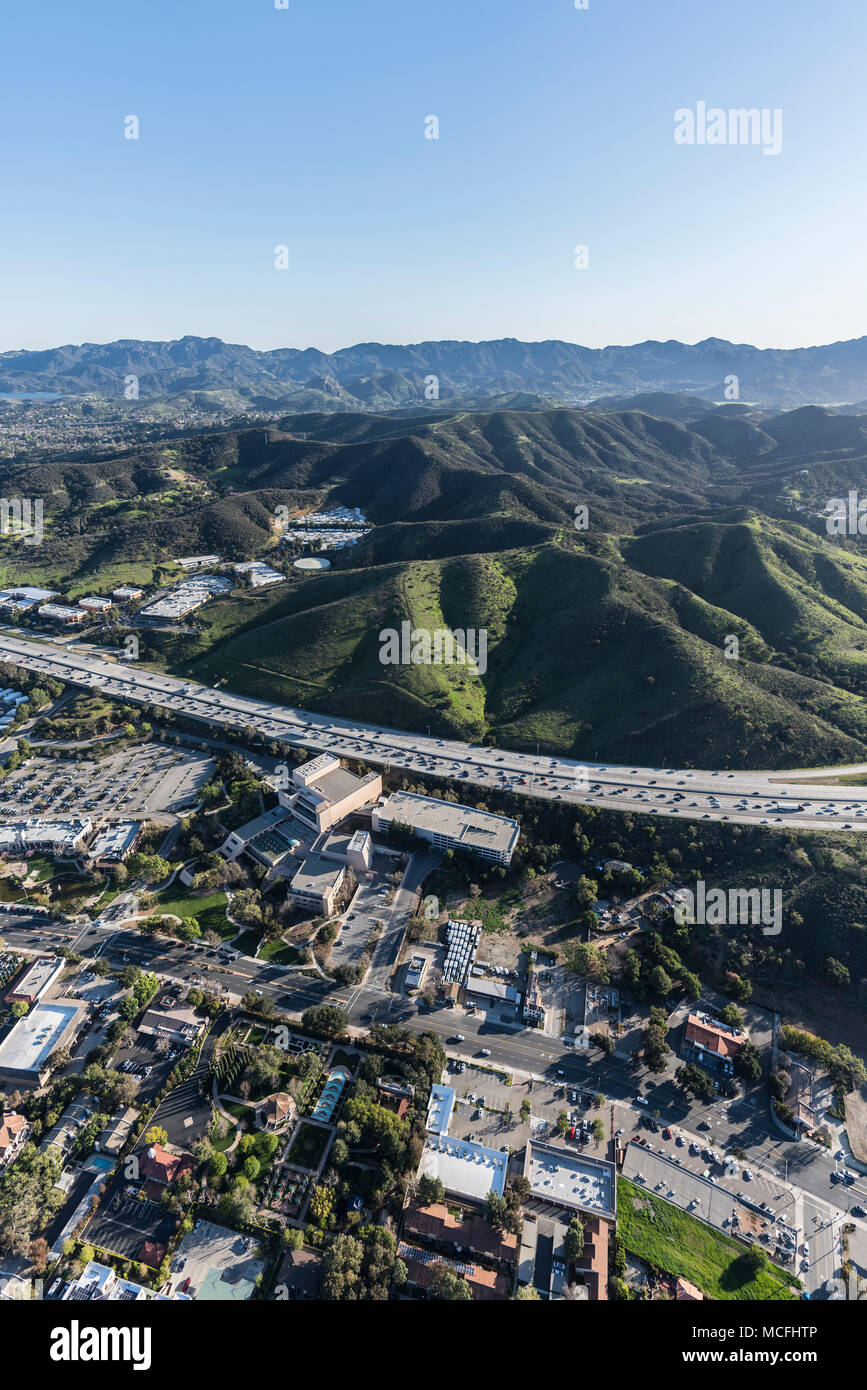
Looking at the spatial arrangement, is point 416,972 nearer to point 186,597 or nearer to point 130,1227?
point 130,1227

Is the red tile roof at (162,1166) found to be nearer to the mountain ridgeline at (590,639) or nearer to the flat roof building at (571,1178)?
the flat roof building at (571,1178)

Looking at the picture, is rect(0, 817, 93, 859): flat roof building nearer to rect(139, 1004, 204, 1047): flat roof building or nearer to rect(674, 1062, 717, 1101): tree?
rect(139, 1004, 204, 1047): flat roof building

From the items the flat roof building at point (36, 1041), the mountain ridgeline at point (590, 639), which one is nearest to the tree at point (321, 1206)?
the flat roof building at point (36, 1041)

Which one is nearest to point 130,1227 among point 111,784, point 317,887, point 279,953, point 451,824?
point 279,953

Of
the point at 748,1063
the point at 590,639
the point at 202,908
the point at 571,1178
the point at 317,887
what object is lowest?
the point at 571,1178


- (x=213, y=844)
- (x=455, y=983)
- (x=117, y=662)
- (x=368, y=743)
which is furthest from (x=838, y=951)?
(x=117, y=662)

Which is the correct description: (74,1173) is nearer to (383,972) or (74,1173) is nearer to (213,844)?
(383,972)
